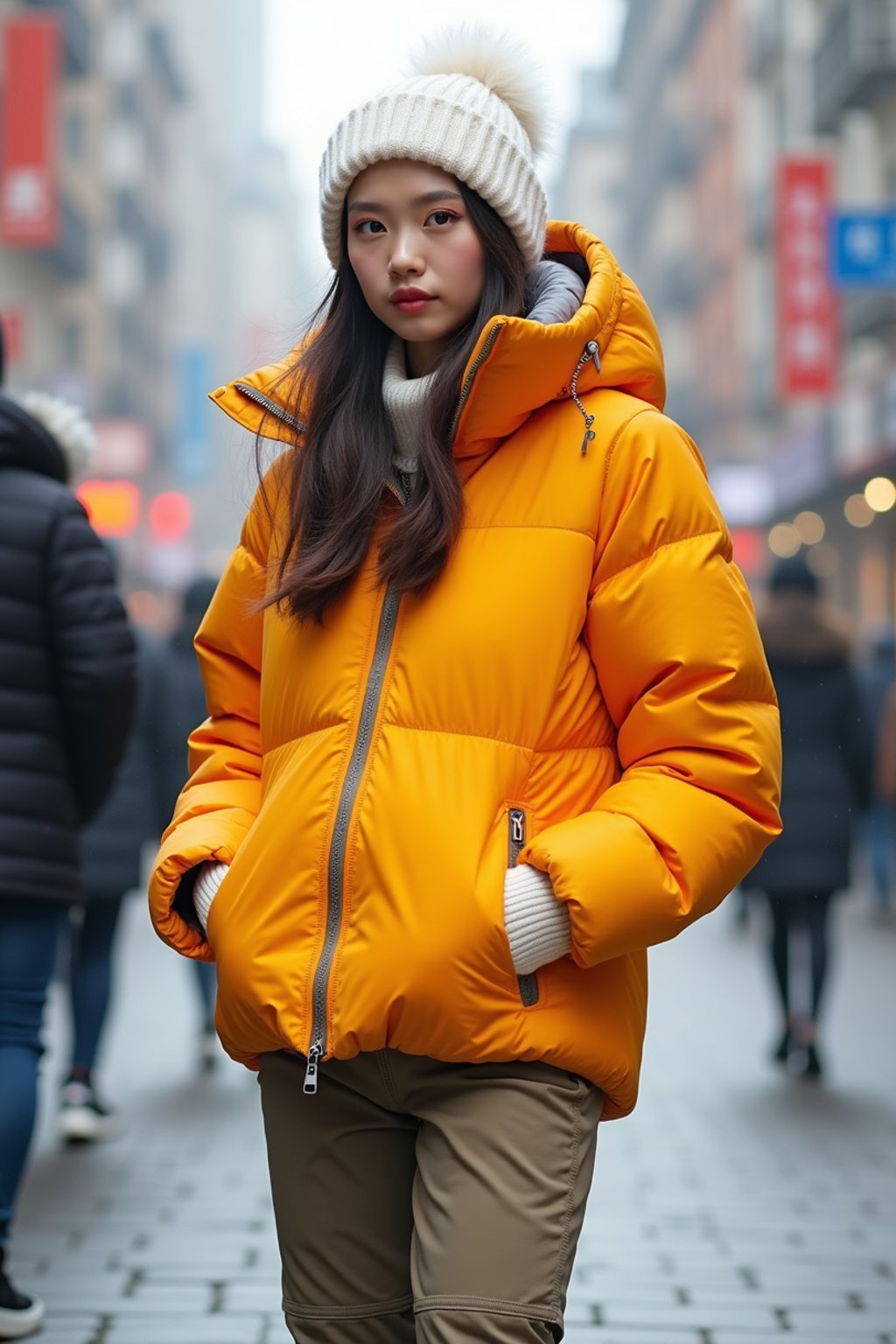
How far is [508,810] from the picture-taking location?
8.35ft

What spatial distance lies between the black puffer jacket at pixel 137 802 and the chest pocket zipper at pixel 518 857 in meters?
4.17

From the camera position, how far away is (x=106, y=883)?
7.11 metres

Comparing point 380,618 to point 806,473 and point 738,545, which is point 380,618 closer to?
point 806,473

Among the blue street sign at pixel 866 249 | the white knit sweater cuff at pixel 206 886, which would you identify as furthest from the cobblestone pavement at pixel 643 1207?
the blue street sign at pixel 866 249

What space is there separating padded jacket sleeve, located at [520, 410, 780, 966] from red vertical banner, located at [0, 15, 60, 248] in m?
25.7

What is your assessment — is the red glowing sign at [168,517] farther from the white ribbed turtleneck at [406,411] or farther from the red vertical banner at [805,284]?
the white ribbed turtleneck at [406,411]

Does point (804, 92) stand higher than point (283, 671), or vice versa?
point (804, 92)

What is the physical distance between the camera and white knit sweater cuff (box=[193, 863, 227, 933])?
8.98 ft

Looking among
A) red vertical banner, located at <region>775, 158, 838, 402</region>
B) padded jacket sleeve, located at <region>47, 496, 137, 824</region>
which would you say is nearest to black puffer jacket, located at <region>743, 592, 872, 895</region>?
padded jacket sleeve, located at <region>47, 496, 137, 824</region>

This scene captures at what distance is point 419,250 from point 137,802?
4948mm

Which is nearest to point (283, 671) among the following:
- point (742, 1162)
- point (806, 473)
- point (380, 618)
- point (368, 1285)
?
point (380, 618)

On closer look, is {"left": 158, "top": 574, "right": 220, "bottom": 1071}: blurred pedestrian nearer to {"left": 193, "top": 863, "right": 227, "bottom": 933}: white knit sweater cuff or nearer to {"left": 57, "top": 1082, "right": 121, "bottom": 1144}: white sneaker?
{"left": 57, "top": 1082, "right": 121, "bottom": 1144}: white sneaker

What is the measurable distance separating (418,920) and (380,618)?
0.43m

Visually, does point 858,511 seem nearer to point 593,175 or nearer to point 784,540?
point 784,540
